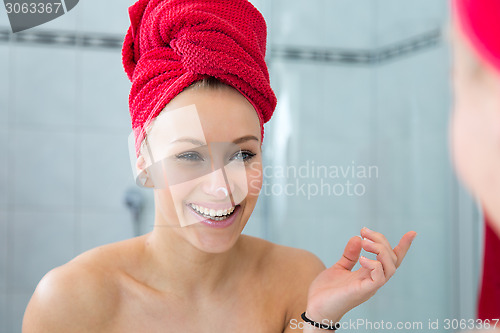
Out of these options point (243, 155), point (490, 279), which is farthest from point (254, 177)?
point (490, 279)

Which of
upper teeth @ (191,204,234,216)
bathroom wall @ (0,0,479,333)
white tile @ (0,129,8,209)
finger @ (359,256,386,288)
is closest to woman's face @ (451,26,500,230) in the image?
finger @ (359,256,386,288)

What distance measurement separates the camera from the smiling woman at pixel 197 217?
2.20ft

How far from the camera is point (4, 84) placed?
1614mm

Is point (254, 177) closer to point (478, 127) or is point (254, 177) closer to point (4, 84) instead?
point (478, 127)

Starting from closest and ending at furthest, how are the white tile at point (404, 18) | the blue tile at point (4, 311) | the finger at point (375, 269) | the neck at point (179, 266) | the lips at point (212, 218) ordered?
the finger at point (375, 269) < the lips at point (212, 218) < the neck at point (179, 266) < the white tile at point (404, 18) < the blue tile at point (4, 311)

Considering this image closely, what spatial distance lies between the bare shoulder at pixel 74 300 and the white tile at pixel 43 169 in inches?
35.9

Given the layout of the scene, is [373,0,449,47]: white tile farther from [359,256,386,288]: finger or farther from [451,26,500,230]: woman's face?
[451,26,500,230]: woman's face

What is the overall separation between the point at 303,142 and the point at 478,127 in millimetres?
1233

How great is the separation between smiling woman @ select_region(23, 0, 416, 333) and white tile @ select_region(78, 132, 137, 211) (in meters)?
0.86

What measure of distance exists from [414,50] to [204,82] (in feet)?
2.77

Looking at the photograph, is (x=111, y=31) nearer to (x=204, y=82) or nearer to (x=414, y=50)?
(x=414, y=50)

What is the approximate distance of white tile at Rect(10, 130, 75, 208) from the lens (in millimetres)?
1616

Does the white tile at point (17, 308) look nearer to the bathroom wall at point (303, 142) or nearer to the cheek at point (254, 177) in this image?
the bathroom wall at point (303, 142)

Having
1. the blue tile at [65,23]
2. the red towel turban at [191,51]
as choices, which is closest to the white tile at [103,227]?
the blue tile at [65,23]
